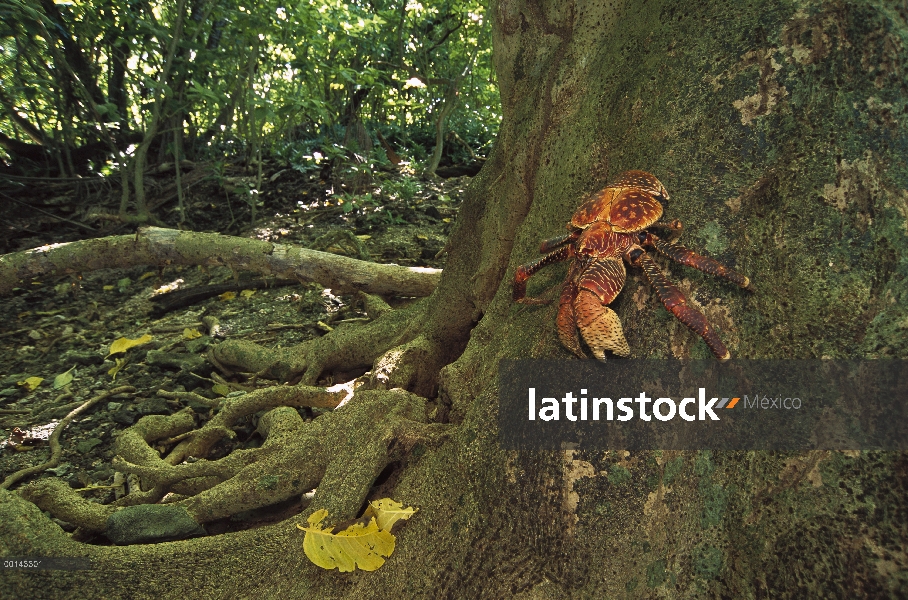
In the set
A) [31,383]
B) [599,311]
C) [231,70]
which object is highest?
[231,70]

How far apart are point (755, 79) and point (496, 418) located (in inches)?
55.6

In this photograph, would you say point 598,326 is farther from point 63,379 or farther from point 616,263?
point 63,379

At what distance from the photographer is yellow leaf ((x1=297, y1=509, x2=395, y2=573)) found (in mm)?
1984

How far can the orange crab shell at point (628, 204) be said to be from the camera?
1893 millimetres


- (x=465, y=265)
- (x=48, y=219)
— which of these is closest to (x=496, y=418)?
(x=465, y=265)

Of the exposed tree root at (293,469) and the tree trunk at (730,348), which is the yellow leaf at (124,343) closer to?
the exposed tree root at (293,469)

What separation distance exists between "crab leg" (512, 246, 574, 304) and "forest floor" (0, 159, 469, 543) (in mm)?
1622

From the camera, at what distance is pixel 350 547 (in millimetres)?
2033

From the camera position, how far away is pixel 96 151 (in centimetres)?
867

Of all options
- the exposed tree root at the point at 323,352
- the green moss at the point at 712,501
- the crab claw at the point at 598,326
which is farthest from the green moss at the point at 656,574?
the exposed tree root at the point at 323,352

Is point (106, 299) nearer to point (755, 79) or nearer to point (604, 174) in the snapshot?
point (604, 174)

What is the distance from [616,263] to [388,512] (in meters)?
1.20

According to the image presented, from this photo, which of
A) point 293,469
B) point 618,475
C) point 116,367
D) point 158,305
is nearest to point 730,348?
point 618,475

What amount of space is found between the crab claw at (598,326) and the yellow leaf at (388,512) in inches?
34.9
